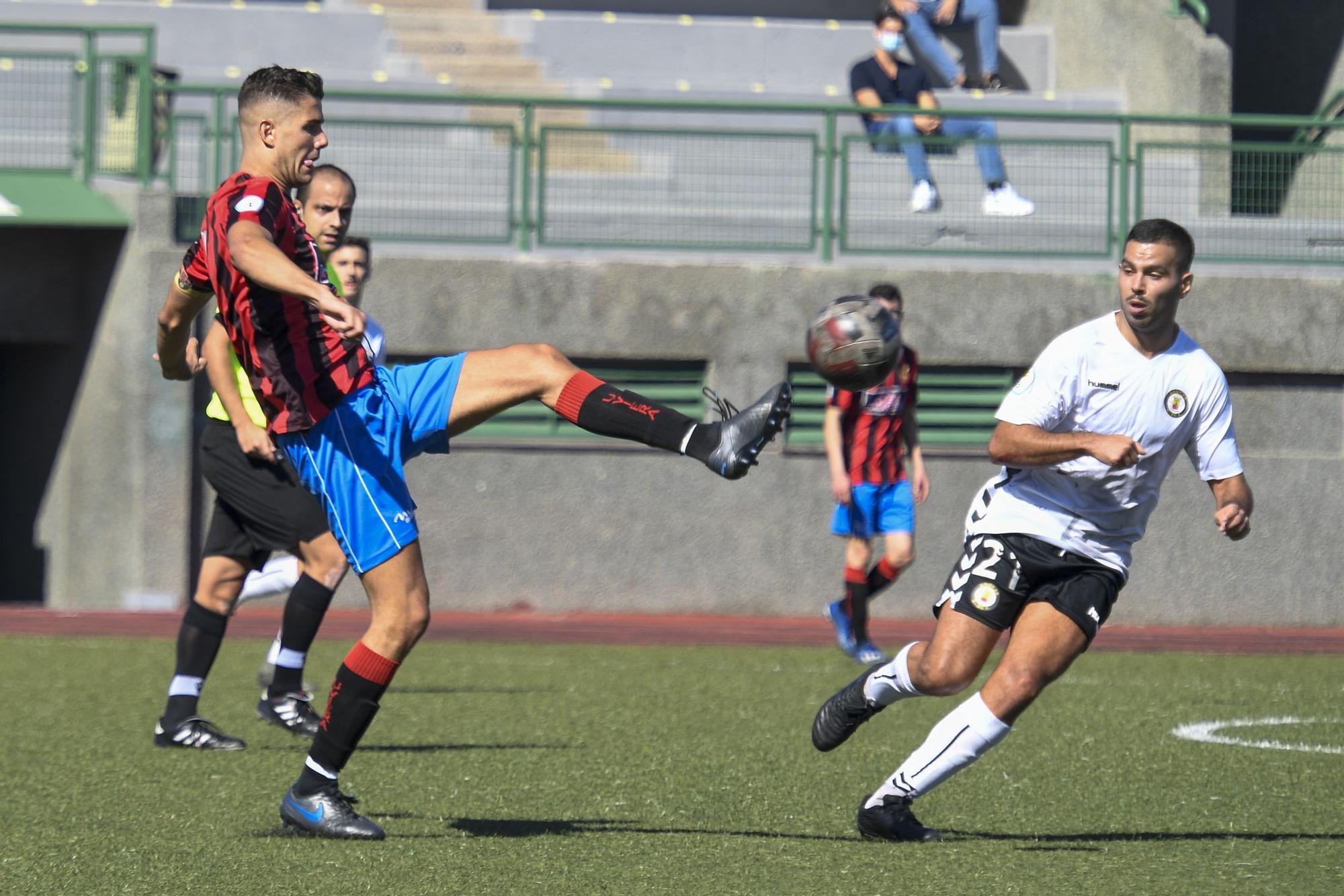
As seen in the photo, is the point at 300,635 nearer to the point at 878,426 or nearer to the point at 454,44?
the point at 878,426

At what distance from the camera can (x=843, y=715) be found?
226 inches

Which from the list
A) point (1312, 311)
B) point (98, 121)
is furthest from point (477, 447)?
point (1312, 311)

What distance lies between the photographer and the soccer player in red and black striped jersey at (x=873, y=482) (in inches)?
435

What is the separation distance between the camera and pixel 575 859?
5195 mm

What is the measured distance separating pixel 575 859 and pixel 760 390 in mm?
9876

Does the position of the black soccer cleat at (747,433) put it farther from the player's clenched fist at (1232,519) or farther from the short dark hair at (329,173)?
the short dark hair at (329,173)

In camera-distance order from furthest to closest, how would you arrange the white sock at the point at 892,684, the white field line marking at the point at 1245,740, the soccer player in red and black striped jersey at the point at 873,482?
the soccer player in red and black striped jersey at the point at 873,482
the white field line marking at the point at 1245,740
the white sock at the point at 892,684

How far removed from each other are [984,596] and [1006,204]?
33.4 feet

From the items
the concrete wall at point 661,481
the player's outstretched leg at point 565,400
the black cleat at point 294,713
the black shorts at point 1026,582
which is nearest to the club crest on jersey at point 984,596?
the black shorts at point 1026,582

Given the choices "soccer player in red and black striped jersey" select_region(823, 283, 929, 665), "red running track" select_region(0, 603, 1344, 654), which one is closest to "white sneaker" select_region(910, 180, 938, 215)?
"red running track" select_region(0, 603, 1344, 654)

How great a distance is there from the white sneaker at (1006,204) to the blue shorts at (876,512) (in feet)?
15.4

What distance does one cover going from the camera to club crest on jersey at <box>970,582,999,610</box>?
216 inches

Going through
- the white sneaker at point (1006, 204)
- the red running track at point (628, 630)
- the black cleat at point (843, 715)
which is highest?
the white sneaker at point (1006, 204)

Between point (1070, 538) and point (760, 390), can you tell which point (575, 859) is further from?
point (760, 390)
